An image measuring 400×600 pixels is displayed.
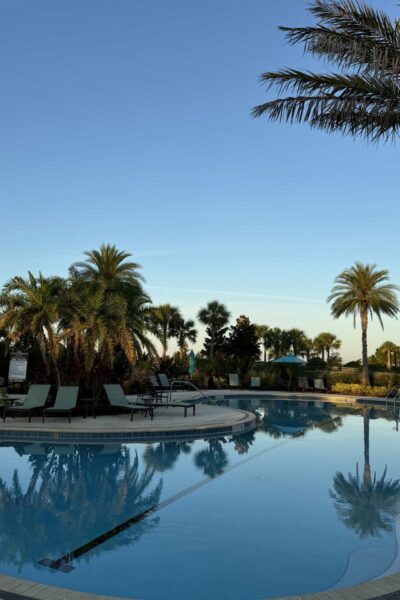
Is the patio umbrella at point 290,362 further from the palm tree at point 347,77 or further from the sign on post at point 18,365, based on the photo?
the palm tree at point 347,77

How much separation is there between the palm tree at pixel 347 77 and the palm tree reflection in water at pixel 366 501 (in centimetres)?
634

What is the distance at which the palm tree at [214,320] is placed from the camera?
50750mm

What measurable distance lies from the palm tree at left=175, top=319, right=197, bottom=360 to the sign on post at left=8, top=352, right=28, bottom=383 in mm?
27999

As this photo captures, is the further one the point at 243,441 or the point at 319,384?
the point at 319,384

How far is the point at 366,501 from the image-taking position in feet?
23.2

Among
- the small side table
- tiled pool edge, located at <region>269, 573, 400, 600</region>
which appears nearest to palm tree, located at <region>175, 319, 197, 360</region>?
the small side table

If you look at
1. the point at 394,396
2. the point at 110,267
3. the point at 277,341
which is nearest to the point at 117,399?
the point at 110,267

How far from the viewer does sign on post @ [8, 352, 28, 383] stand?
21.3 meters

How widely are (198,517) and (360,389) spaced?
23484mm

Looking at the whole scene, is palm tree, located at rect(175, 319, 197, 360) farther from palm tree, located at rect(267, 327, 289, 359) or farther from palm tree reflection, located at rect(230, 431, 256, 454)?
palm tree reflection, located at rect(230, 431, 256, 454)

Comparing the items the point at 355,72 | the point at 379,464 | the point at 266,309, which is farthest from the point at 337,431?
the point at 266,309

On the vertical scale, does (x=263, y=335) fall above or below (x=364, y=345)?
above

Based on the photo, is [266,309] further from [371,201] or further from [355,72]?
[355,72]

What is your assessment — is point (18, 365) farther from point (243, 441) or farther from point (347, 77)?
point (347, 77)
